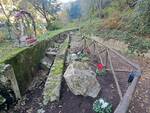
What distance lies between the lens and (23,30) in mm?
10625

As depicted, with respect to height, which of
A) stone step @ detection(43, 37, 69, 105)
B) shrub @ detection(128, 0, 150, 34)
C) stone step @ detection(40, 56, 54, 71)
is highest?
shrub @ detection(128, 0, 150, 34)

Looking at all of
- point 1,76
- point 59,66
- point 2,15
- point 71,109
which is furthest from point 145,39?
point 2,15

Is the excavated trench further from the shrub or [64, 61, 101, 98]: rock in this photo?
the shrub

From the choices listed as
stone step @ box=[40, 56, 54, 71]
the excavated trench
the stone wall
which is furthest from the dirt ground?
stone step @ box=[40, 56, 54, 71]

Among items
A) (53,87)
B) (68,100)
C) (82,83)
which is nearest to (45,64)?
(53,87)

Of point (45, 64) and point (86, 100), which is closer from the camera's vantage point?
point (86, 100)

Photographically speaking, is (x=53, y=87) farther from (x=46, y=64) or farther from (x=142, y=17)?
(x=142, y=17)

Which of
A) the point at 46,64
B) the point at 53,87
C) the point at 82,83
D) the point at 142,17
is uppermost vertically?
the point at 142,17

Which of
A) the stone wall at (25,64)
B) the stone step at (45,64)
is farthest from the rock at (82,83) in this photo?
the stone step at (45,64)

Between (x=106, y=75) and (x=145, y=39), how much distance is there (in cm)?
297

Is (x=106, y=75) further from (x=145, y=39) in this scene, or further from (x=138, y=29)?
(x=138, y=29)

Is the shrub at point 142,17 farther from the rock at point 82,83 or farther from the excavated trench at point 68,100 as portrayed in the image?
the rock at point 82,83

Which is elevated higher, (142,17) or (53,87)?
(142,17)

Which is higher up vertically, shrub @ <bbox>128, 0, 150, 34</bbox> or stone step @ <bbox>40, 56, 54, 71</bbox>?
shrub @ <bbox>128, 0, 150, 34</bbox>
